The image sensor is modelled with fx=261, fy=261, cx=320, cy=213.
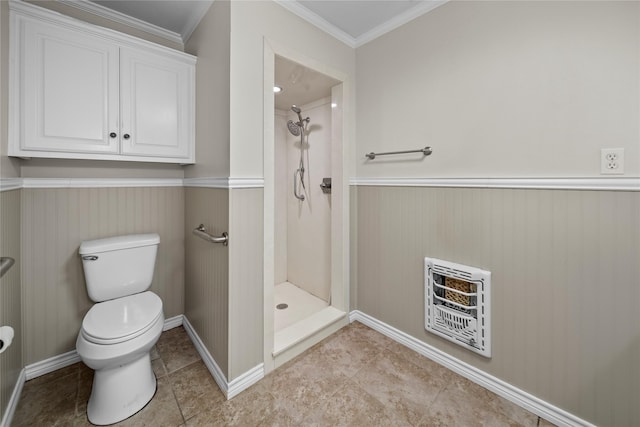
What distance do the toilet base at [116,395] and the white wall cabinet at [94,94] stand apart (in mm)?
1204

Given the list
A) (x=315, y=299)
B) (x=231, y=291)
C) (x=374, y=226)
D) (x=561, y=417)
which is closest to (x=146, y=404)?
(x=231, y=291)

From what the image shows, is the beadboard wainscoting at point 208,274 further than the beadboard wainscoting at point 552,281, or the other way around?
the beadboard wainscoting at point 208,274

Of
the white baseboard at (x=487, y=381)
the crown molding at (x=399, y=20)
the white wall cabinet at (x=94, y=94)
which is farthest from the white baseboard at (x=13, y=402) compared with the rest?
the crown molding at (x=399, y=20)

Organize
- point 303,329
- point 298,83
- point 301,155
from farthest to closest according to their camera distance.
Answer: point 301,155 → point 298,83 → point 303,329

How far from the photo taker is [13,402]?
4.35ft

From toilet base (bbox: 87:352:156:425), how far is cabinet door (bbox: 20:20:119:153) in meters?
1.23

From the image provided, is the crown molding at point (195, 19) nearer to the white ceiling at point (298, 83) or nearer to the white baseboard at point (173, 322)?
the white ceiling at point (298, 83)

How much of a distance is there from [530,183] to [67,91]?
2525 mm

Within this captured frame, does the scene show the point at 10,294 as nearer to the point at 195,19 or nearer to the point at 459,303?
the point at 195,19

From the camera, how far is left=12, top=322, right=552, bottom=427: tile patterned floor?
1314 millimetres

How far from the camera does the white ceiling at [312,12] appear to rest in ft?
5.44

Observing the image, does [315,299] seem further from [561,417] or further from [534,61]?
[534,61]

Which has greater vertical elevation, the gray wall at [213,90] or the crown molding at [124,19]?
the crown molding at [124,19]

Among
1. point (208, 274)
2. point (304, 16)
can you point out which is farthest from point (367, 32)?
point (208, 274)
